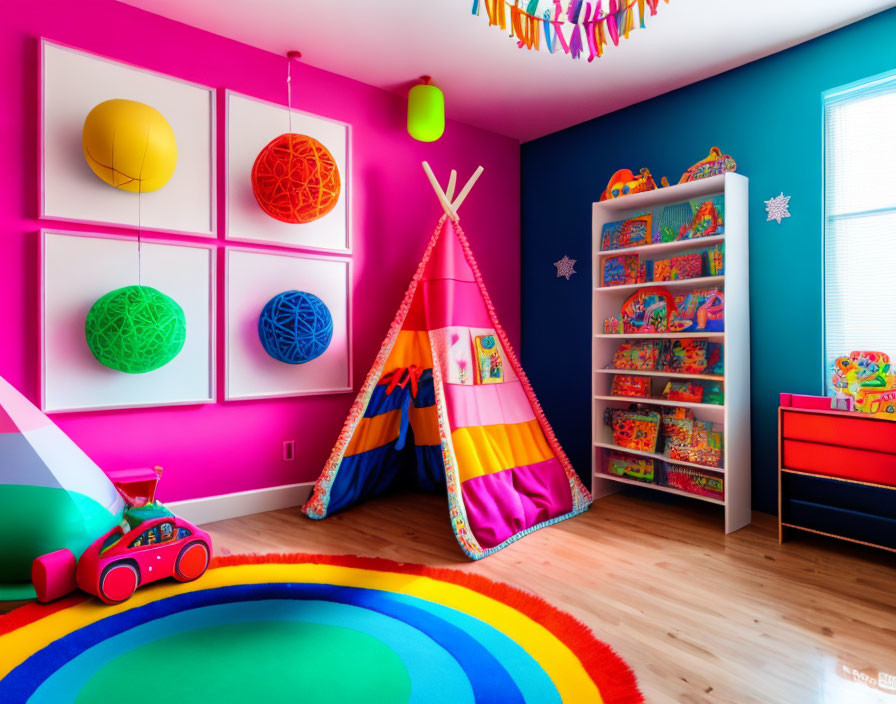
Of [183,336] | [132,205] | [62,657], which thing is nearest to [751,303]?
[183,336]

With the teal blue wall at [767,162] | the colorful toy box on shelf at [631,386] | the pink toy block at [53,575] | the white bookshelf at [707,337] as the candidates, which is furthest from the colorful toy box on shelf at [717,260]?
the pink toy block at [53,575]

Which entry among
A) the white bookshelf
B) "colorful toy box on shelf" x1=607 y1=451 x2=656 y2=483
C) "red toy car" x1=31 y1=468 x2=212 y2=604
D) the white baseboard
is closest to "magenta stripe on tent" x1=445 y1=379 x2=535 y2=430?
the white bookshelf

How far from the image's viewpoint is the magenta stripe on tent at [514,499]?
273cm

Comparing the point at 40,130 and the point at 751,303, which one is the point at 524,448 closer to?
the point at 751,303

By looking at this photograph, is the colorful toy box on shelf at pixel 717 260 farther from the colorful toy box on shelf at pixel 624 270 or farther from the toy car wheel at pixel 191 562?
the toy car wheel at pixel 191 562

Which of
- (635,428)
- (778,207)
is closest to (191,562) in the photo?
(635,428)

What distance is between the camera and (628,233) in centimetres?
347

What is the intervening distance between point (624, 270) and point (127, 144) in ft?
8.32

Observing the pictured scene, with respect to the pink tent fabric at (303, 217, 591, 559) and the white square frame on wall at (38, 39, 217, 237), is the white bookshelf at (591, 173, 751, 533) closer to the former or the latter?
the pink tent fabric at (303, 217, 591, 559)

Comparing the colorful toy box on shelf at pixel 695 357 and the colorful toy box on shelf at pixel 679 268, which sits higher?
the colorful toy box on shelf at pixel 679 268

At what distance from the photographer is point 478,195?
418cm

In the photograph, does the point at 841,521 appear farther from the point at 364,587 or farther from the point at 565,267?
the point at 364,587

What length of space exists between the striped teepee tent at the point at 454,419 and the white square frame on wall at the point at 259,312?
13.7 inches

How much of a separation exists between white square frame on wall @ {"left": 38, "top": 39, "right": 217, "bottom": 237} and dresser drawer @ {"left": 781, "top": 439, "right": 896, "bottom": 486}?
2.89 metres
